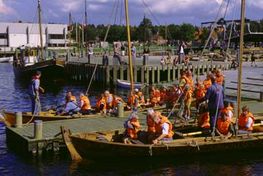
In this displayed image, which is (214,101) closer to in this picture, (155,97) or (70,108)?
(155,97)

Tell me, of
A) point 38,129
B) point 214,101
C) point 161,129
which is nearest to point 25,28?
point 38,129

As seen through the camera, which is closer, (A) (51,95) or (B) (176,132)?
(B) (176,132)

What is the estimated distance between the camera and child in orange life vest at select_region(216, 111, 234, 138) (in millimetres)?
18031

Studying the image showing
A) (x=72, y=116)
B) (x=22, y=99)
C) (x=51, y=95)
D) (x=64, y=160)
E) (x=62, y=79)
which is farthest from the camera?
(x=62, y=79)

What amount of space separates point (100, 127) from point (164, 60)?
32.5 meters

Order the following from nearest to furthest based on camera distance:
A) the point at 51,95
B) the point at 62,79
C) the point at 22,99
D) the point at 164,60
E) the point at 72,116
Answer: the point at 72,116 < the point at 22,99 < the point at 51,95 < the point at 164,60 < the point at 62,79

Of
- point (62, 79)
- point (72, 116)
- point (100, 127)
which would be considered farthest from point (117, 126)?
point (62, 79)

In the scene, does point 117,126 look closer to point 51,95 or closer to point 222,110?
point 222,110

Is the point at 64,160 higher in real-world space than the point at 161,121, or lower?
lower

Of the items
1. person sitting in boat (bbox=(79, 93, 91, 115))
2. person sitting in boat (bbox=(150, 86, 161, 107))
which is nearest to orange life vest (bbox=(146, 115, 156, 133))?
person sitting in boat (bbox=(79, 93, 91, 115))

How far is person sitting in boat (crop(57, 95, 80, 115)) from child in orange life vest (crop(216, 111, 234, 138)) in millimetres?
7846

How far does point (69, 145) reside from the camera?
55.7 feet

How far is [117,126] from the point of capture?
20.6m

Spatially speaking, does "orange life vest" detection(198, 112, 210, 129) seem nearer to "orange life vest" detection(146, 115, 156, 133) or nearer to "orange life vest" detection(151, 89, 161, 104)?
"orange life vest" detection(146, 115, 156, 133)
